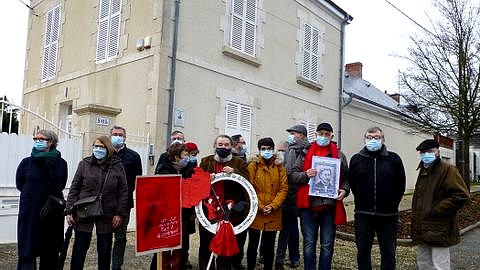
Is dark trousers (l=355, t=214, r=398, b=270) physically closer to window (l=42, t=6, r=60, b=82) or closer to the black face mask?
the black face mask

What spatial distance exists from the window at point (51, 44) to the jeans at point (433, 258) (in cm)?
1089

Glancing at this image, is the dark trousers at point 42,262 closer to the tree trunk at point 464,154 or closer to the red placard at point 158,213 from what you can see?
the red placard at point 158,213

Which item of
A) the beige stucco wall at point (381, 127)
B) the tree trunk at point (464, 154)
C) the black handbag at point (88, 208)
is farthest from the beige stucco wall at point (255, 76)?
the black handbag at point (88, 208)

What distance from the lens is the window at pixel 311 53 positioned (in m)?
13.7

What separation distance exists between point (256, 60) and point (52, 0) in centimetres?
649

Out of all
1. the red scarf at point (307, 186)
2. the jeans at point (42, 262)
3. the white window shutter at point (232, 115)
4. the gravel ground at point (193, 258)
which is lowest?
the gravel ground at point (193, 258)

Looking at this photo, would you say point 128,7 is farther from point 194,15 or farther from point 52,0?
point 52,0

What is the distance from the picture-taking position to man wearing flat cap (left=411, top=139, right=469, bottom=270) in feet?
15.1

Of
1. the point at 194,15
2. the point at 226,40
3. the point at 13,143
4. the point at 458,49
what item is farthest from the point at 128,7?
the point at 458,49

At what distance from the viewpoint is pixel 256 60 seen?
11484 mm

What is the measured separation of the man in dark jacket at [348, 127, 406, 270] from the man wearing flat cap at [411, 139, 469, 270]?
0.76 feet

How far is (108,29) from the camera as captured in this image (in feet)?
34.8

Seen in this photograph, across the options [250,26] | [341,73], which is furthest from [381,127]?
[250,26]

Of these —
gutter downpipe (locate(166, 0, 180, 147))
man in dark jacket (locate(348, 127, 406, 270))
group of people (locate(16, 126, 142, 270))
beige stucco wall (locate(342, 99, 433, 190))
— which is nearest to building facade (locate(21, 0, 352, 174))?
gutter downpipe (locate(166, 0, 180, 147))
